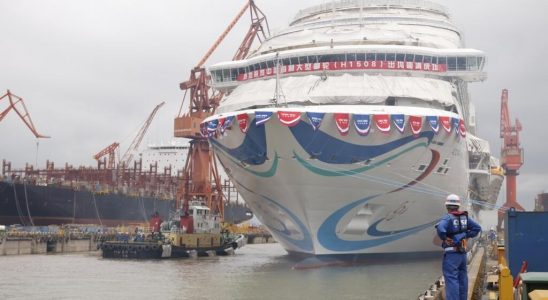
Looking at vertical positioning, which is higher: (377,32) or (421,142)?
(377,32)

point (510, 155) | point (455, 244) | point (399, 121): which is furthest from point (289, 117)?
point (510, 155)

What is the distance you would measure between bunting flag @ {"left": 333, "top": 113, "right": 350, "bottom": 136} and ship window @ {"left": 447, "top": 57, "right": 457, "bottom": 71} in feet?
29.2

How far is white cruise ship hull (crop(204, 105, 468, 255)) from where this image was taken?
23.5 meters

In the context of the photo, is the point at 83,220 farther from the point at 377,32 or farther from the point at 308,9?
the point at 377,32

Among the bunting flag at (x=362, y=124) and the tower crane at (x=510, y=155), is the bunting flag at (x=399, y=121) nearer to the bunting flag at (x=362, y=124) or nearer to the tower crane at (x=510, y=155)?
the bunting flag at (x=362, y=124)

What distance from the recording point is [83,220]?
208 ft

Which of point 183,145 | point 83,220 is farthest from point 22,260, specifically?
point 183,145

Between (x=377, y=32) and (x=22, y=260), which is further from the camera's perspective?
(x=22, y=260)

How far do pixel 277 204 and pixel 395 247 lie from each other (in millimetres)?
5144

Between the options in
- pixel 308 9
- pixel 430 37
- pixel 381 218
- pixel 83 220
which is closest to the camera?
pixel 381 218

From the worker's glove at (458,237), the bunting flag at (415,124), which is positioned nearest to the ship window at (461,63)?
the bunting flag at (415,124)

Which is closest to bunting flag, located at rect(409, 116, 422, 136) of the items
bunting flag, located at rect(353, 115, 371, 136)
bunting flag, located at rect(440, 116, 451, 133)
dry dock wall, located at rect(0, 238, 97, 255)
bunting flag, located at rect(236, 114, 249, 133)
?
bunting flag, located at rect(440, 116, 451, 133)

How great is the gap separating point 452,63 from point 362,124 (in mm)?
8934

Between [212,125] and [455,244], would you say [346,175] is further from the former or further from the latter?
[455,244]
